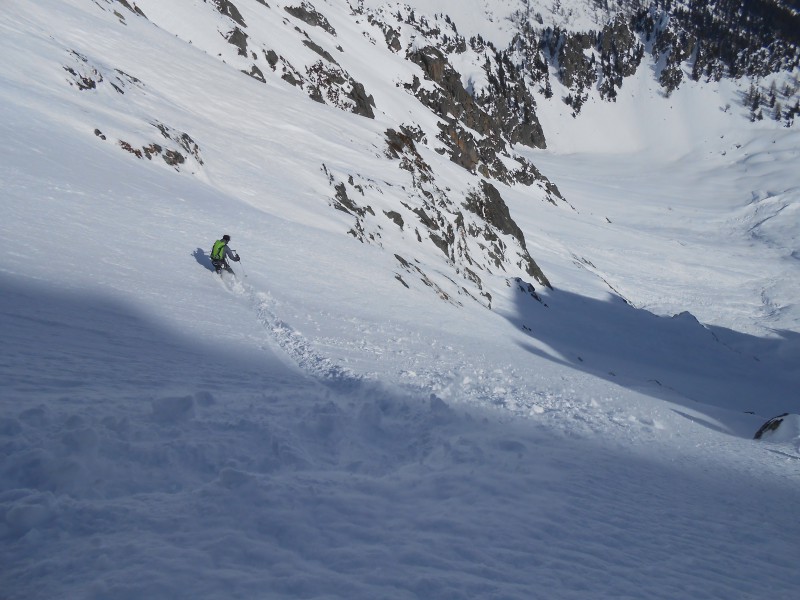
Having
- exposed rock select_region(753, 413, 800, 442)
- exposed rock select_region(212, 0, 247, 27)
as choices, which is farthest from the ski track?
exposed rock select_region(212, 0, 247, 27)

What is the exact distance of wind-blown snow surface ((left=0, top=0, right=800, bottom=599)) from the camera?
394 cm

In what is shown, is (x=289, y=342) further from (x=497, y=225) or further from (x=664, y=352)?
(x=497, y=225)

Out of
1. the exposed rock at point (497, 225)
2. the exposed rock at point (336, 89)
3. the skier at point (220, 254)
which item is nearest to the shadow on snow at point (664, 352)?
the exposed rock at point (497, 225)

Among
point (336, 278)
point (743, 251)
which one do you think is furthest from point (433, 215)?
point (743, 251)

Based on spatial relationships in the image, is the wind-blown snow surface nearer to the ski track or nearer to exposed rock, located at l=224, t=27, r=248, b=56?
the ski track

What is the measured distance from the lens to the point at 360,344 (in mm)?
11883

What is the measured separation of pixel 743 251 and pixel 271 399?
93604 millimetres

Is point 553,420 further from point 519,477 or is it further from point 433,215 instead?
point 433,215

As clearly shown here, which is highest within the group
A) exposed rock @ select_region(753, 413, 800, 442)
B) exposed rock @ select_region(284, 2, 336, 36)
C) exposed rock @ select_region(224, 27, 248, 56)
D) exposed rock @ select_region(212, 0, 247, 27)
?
exposed rock @ select_region(284, 2, 336, 36)

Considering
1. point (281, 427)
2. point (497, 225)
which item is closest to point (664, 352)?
point (497, 225)

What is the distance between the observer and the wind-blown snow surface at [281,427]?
394 centimetres

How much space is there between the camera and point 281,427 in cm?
643

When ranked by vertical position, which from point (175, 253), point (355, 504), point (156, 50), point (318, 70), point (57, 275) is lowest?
point (355, 504)

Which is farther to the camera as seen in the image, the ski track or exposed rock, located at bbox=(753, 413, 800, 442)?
exposed rock, located at bbox=(753, 413, 800, 442)
